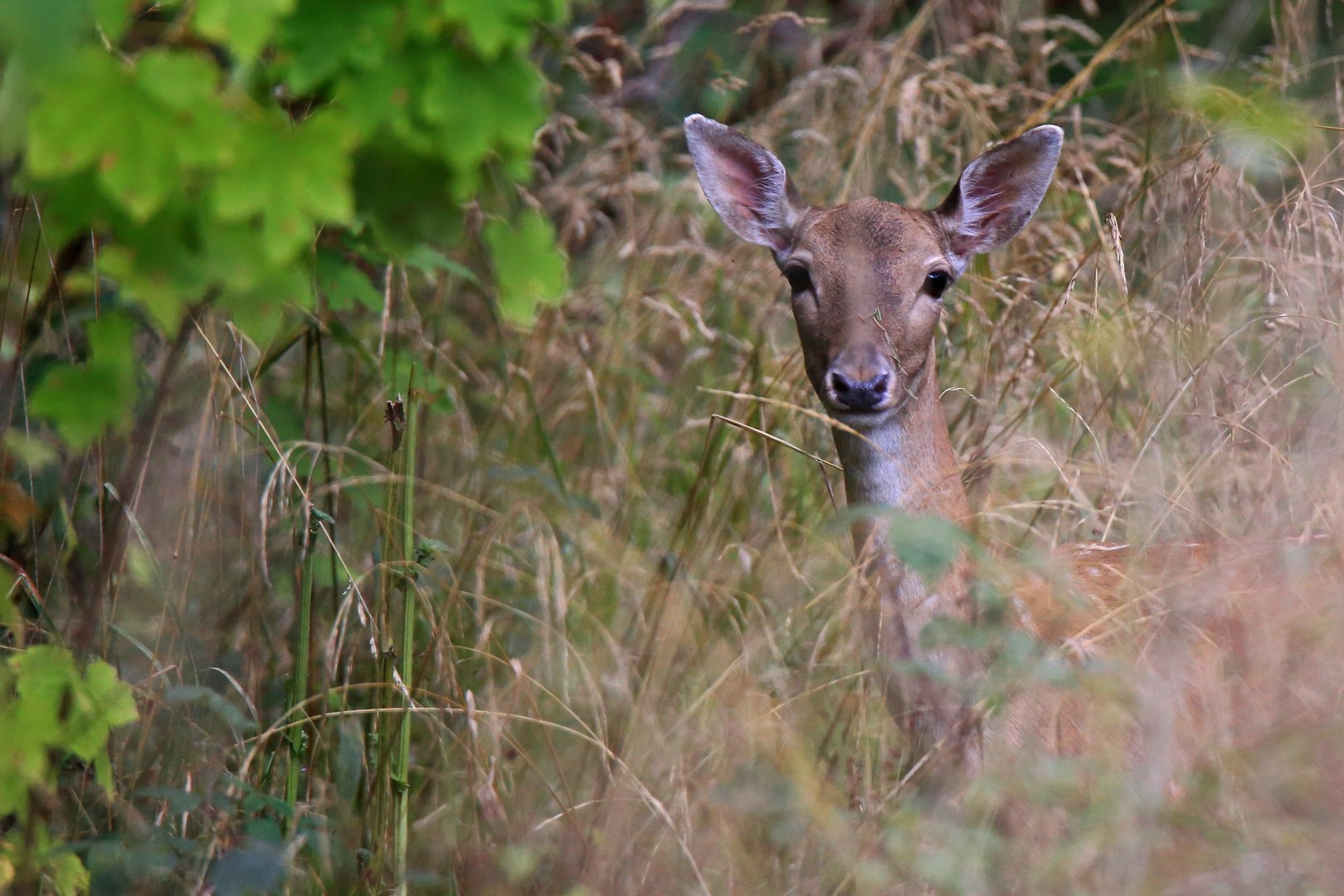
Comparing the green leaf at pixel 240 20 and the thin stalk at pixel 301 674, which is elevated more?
the green leaf at pixel 240 20

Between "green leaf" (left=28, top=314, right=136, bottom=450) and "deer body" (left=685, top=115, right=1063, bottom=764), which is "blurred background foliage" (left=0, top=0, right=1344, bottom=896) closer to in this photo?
"green leaf" (left=28, top=314, right=136, bottom=450)

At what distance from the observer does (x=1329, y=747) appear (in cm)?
217

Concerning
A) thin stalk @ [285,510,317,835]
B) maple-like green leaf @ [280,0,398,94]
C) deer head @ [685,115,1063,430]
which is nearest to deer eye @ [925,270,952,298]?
deer head @ [685,115,1063,430]

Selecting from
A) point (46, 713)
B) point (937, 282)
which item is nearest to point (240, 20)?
point (46, 713)

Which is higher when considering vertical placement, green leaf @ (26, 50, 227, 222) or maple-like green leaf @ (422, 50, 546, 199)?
green leaf @ (26, 50, 227, 222)

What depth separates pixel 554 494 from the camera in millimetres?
3352

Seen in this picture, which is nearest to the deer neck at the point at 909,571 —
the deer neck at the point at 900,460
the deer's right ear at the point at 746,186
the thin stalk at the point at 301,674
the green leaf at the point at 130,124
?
the deer neck at the point at 900,460

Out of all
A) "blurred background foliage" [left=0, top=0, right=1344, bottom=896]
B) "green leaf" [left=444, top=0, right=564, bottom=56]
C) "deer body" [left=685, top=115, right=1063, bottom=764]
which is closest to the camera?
"green leaf" [left=444, top=0, right=564, bottom=56]

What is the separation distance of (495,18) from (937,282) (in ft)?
7.07

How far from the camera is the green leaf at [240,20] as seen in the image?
154 centimetres

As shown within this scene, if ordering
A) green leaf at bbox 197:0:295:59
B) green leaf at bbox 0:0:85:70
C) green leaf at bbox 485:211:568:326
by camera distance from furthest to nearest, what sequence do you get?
green leaf at bbox 485:211:568:326 < green leaf at bbox 197:0:295:59 < green leaf at bbox 0:0:85:70

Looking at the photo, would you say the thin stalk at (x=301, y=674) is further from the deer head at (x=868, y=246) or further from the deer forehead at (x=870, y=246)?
the deer forehead at (x=870, y=246)

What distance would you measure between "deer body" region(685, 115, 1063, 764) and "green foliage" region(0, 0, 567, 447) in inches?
50.6

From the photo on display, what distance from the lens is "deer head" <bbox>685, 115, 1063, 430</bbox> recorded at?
10.8 feet
